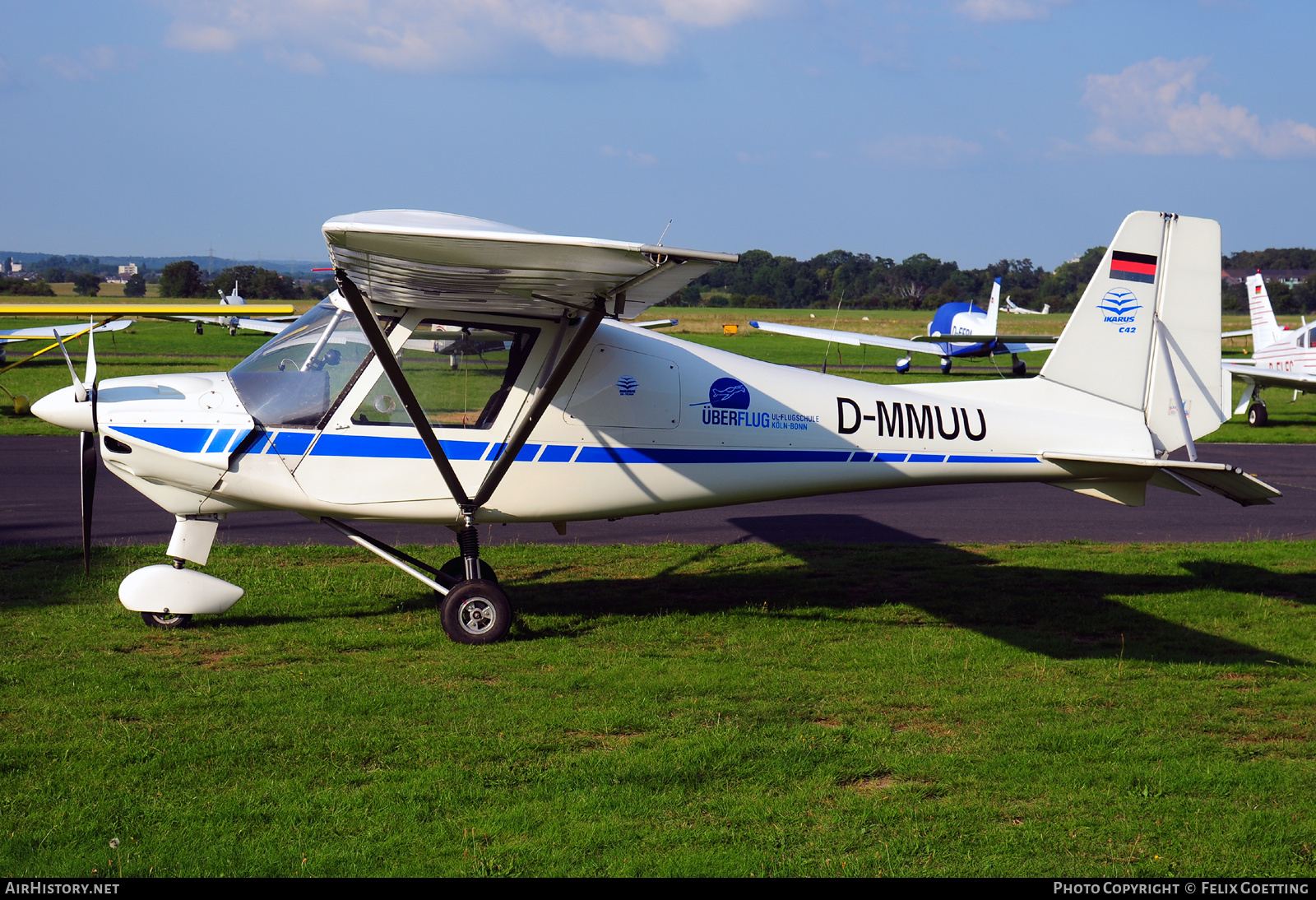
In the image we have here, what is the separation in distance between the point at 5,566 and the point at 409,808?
6.39m

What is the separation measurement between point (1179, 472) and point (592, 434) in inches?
164

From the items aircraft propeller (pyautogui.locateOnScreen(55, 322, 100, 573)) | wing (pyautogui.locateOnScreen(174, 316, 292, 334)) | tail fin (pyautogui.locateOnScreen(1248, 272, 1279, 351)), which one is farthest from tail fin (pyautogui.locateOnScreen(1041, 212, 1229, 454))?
tail fin (pyautogui.locateOnScreen(1248, 272, 1279, 351))

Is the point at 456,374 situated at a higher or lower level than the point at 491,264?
lower

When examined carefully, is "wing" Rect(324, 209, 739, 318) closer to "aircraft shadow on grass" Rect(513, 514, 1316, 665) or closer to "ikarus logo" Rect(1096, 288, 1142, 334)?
"aircraft shadow on grass" Rect(513, 514, 1316, 665)

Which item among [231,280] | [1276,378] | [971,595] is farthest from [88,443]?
[231,280]

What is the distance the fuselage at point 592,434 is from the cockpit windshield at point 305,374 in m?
0.01

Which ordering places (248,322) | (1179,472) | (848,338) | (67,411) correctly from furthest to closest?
(848,338)
(248,322)
(1179,472)
(67,411)

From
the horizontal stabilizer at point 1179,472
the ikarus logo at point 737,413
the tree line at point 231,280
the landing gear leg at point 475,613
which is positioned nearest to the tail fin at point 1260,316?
the horizontal stabilizer at point 1179,472

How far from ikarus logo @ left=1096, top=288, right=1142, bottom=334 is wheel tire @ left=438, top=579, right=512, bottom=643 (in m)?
5.32

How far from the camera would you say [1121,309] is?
835 centimetres

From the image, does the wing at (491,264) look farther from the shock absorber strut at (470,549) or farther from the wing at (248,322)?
the shock absorber strut at (470,549)

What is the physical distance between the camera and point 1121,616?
8219 mm

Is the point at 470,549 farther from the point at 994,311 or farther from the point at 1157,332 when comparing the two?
the point at 994,311

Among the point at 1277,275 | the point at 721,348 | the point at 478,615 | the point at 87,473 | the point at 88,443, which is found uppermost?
the point at 1277,275
